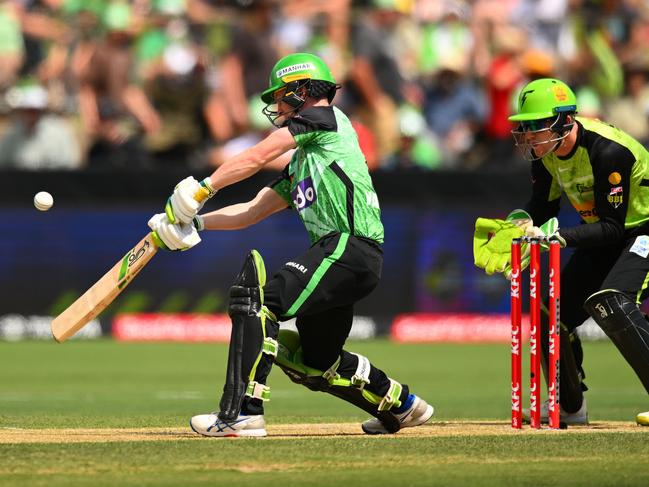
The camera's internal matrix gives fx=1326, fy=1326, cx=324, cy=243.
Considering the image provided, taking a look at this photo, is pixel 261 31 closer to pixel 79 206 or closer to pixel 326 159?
pixel 79 206

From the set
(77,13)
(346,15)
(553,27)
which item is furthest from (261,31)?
(553,27)

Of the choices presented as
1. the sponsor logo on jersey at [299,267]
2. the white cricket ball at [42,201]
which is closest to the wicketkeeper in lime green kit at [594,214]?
the sponsor logo on jersey at [299,267]

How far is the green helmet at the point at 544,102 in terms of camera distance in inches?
309

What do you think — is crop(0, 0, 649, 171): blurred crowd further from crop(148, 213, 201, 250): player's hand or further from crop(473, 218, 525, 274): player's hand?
crop(148, 213, 201, 250): player's hand

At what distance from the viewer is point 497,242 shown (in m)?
7.76

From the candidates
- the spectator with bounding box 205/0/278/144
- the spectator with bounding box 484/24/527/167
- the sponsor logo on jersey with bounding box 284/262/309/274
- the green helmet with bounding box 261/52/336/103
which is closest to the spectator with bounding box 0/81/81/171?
the spectator with bounding box 205/0/278/144

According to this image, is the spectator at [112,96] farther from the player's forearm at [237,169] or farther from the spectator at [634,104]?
the player's forearm at [237,169]

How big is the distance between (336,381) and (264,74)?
953cm

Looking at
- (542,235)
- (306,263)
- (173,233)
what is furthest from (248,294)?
(542,235)

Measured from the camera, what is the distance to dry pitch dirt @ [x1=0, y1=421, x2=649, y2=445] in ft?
23.8

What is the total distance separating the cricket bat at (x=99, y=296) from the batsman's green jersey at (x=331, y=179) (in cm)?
94

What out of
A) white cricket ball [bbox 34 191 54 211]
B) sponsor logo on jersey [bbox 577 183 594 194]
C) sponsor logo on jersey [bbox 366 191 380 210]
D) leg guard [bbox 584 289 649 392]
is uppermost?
white cricket ball [bbox 34 191 54 211]

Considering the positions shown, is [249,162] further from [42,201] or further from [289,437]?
[289,437]

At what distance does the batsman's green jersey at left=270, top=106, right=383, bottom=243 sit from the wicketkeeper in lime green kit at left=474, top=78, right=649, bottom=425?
2.68 feet
